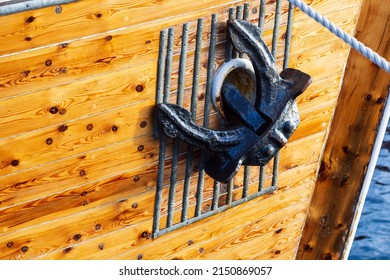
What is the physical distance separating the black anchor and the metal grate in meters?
0.08

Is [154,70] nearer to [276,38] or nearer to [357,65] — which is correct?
[276,38]

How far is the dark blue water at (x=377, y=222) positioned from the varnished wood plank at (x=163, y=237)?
164 cm

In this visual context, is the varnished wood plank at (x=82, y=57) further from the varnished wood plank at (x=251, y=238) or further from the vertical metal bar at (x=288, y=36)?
the varnished wood plank at (x=251, y=238)

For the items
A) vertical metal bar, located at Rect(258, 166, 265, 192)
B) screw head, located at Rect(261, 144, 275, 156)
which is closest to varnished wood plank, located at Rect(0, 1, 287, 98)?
screw head, located at Rect(261, 144, 275, 156)

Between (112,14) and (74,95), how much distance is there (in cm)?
29

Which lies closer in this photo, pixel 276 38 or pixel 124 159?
pixel 124 159

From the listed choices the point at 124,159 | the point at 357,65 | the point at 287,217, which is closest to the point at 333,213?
the point at 287,217

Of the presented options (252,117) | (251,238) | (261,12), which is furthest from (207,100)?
(251,238)

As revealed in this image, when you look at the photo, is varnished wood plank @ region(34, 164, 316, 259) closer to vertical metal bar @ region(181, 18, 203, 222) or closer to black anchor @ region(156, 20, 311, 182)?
vertical metal bar @ region(181, 18, 203, 222)

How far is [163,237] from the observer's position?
3531mm

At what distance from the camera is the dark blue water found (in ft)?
18.0

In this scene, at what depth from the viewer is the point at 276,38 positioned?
3.43 m

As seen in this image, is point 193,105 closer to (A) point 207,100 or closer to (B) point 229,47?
(A) point 207,100

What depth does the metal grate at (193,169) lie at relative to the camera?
3.15 m
